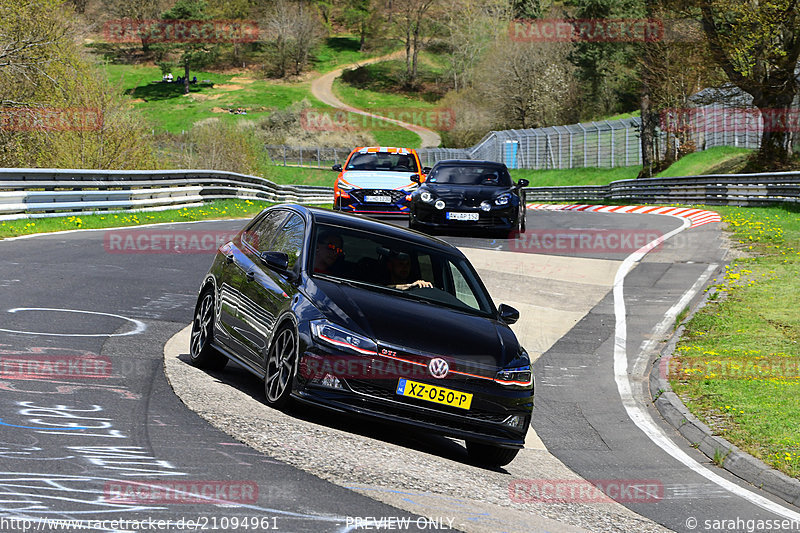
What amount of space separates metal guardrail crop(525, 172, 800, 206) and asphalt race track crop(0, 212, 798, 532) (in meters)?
Answer: 18.2

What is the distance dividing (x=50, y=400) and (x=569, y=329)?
26.5 feet

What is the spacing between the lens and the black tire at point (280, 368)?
718 cm

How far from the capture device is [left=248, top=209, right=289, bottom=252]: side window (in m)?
8.99

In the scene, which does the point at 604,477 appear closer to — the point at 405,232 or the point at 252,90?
the point at 405,232

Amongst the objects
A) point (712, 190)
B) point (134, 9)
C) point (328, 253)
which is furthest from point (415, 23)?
point (328, 253)

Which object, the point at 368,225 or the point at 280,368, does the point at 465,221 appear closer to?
the point at 368,225

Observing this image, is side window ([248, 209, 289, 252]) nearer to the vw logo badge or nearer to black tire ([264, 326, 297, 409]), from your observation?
black tire ([264, 326, 297, 409])

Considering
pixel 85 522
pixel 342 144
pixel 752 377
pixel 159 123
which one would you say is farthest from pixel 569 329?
pixel 159 123

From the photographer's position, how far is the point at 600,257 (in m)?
19.2

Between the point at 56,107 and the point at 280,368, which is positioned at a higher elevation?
the point at 56,107

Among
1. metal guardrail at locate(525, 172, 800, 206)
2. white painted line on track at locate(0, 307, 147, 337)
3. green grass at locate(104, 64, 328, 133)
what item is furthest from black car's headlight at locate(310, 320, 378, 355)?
green grass at locate(104, 64, 328, 133)

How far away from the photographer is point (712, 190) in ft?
116

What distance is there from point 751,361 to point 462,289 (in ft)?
15.8

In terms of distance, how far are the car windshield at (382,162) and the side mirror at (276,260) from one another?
661 inches
